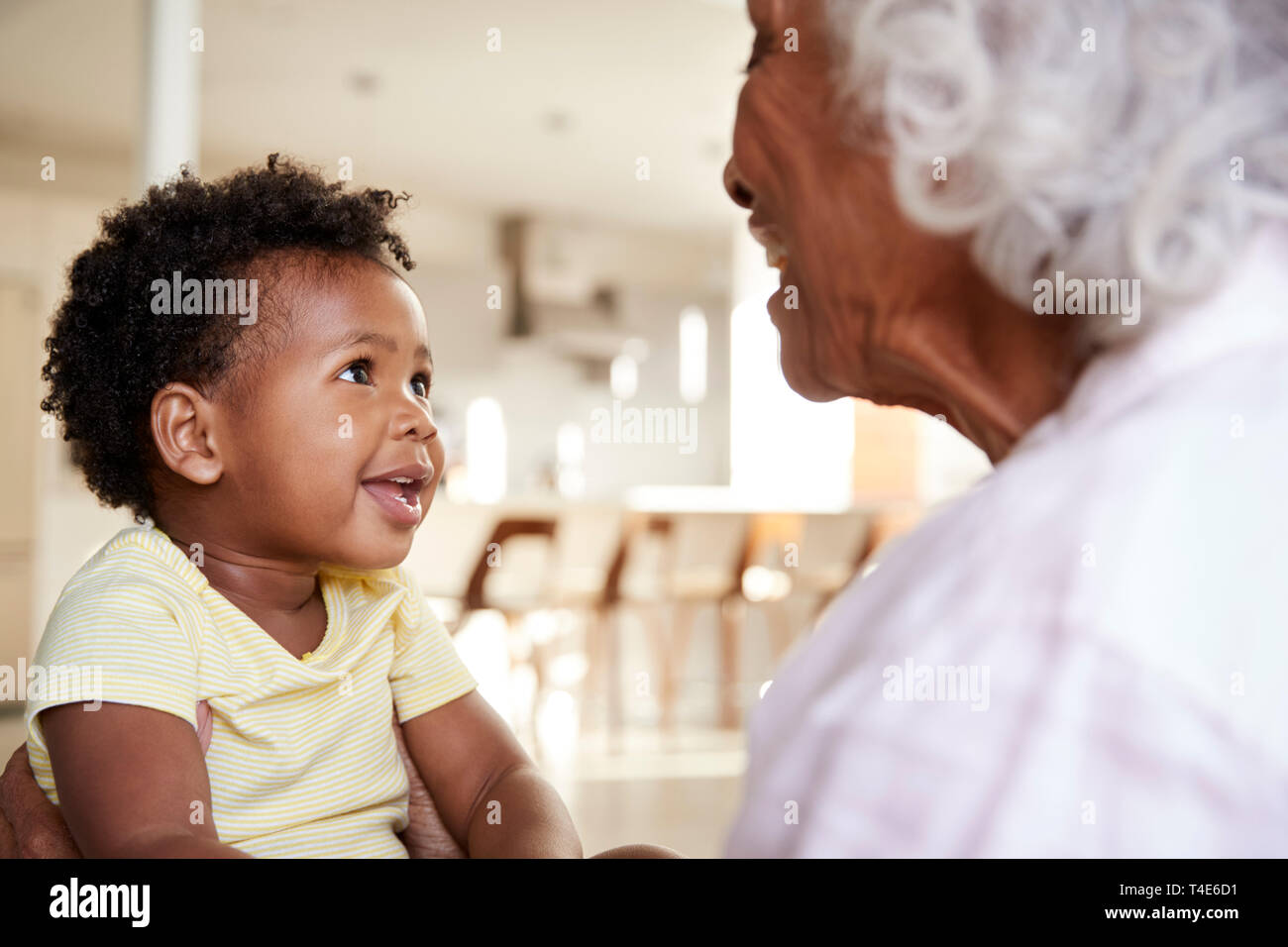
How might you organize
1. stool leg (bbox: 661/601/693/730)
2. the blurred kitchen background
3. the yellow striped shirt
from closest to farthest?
1. the yellow striped shirt
2. the blurred kitchen background
3. stool leg (bbox: 661/601/693/730)

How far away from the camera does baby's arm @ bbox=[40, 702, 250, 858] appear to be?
0.78 m

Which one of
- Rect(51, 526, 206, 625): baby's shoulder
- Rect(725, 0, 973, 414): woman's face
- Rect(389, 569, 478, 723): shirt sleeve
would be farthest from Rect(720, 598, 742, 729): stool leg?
Rect(725, 0, 973, 414): woman's face

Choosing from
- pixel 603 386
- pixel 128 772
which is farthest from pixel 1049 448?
pixel 603 386

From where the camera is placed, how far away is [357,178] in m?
6.22

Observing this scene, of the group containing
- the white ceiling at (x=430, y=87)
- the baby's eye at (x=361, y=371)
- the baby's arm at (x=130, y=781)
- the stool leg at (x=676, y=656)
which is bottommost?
the stool leg at (x=676, y=656)

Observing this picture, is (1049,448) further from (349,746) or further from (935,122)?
(349,746)

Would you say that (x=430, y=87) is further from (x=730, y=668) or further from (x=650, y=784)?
(x=650, y=784)

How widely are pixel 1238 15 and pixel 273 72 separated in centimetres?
540
